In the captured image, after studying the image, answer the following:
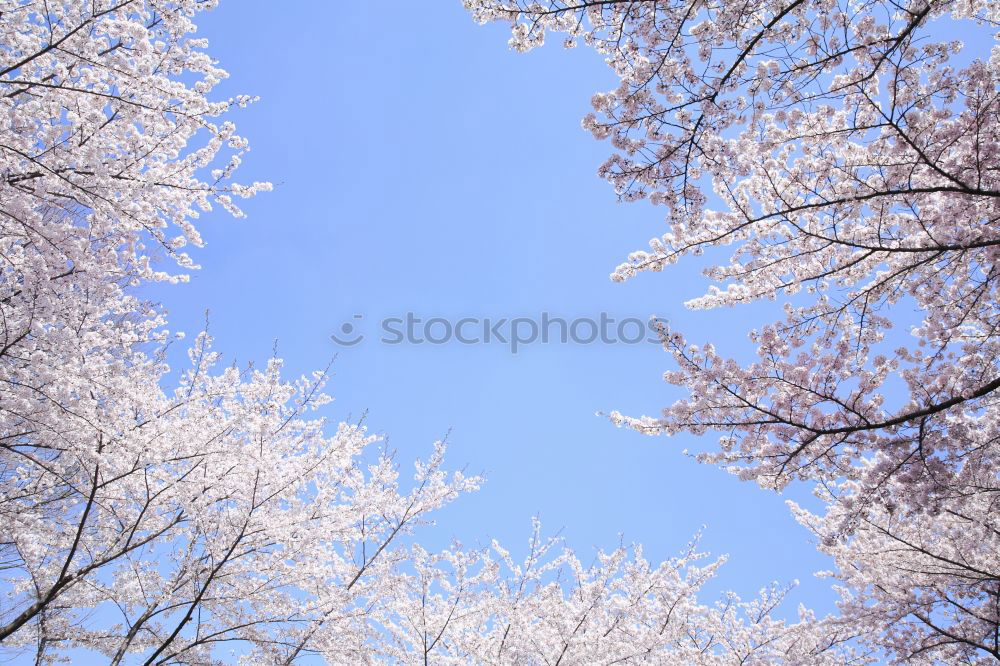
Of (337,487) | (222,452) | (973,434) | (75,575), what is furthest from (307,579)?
(973,434)

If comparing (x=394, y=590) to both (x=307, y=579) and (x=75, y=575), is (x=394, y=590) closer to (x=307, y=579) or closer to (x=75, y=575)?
(x=307, y=579)

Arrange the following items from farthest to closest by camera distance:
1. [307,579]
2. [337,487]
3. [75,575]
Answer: [337,487], [307,579], [75,575]

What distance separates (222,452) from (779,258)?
6.78 m

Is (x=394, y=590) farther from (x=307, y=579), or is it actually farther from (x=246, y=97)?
(x=246, y=97)

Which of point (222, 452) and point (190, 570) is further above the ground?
point (222, 452)

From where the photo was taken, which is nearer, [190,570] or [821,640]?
[190,570]

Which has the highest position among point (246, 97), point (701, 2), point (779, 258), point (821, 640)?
point (246, 97)

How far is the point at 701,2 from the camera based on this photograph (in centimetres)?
364

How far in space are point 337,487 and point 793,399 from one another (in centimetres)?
610

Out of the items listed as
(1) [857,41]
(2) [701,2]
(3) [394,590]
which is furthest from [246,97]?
(3) [394,590]

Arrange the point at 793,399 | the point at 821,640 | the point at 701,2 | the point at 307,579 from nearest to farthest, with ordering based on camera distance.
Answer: the point at 701,2
the point at 793,399
the point at 307,579
the point at 821,640

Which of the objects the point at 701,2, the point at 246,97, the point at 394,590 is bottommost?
the point at 394,590

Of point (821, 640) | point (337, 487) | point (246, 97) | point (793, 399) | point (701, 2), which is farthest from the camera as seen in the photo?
point (821, 640)

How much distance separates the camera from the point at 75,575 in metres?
5.61
